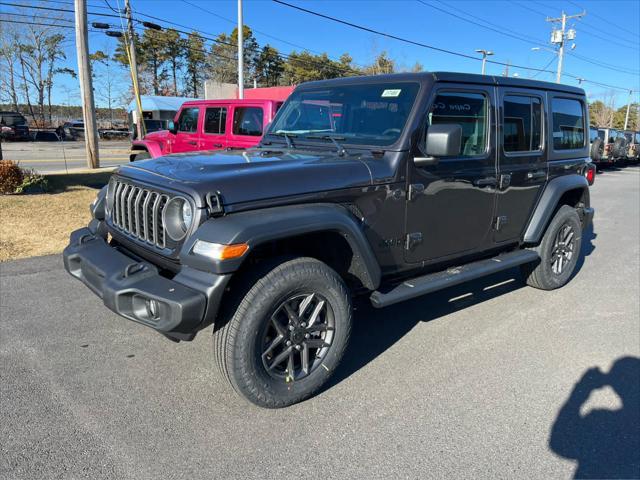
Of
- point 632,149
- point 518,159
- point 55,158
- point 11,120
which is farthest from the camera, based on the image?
point 11,120

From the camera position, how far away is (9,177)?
9031 mm

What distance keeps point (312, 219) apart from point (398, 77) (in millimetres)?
1547

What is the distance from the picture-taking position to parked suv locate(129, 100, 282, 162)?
896 cm

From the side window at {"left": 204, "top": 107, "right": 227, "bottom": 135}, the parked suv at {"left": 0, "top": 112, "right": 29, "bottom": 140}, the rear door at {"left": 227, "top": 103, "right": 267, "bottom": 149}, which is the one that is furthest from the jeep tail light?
the parked suv at {"left": 0, "top": 112, "right": 29, "bottom": 140}

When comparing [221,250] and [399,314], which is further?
[399,314]

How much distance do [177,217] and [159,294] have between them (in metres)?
0.47

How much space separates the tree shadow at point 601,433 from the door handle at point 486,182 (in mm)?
1593

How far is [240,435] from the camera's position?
2.70 metres

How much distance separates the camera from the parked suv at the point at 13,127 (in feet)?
109

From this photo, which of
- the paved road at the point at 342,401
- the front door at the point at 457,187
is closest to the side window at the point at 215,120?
the paved road at the point at 342,401

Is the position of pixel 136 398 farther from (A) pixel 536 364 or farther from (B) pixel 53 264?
(B) pixel 53 264

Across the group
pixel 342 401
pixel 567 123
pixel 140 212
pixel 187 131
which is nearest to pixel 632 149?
pixel 187 131

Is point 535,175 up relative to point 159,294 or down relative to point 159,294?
up

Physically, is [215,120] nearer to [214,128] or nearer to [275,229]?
[214,128]
